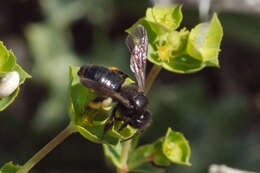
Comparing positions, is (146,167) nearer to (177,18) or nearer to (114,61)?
(177,18)

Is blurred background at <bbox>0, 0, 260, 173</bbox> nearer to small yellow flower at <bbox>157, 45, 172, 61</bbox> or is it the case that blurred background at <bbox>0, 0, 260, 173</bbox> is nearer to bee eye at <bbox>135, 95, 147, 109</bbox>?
small yellow flower at <bbox>157, 45, 172, 61</bbox>

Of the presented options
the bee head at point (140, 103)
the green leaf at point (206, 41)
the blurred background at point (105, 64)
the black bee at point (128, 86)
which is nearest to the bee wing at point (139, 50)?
the black bee at point (128, 86)

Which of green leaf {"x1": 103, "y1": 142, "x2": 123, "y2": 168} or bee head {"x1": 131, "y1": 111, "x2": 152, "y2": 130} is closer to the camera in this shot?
bee head {"x1": 131, "y1": 111, "x2": 152, "y2": 130}

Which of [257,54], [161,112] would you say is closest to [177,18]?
[161,112]

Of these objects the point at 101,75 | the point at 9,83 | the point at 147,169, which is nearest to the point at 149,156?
the point at 147,169

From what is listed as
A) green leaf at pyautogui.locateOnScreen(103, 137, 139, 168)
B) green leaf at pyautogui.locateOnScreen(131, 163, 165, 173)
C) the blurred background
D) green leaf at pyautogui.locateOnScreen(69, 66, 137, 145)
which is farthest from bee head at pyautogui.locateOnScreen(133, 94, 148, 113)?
the blurred background

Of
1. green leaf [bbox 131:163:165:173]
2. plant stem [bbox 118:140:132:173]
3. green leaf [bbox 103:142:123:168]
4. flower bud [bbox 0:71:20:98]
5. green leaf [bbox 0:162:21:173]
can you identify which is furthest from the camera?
green leaf [bbox 131:163:165:173]
